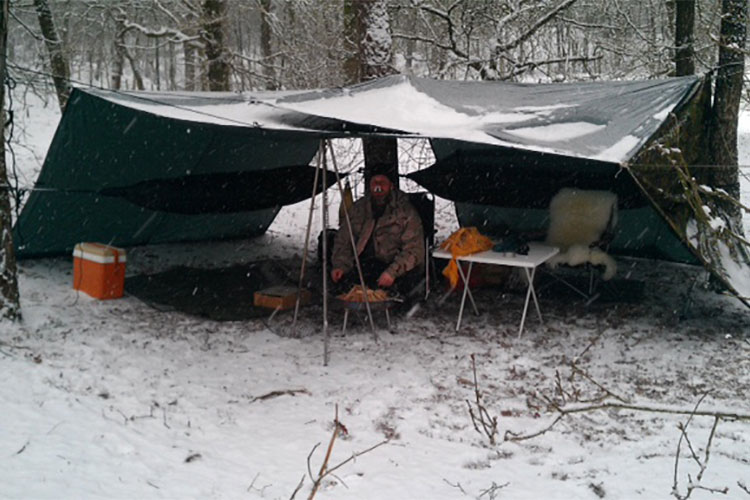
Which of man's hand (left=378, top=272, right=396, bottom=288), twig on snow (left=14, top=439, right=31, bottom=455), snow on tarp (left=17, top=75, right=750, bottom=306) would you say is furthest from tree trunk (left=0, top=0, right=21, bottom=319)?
man's hand (left=378, top=272, right=396, bottom=288)

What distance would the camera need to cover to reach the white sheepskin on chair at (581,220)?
18.4ft

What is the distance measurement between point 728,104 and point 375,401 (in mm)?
3637

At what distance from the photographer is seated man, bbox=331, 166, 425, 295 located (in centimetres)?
502

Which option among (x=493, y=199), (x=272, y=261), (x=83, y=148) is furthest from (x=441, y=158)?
(x=83, y=148)

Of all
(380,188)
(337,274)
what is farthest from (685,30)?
(337,274)

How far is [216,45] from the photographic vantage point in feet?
31.9

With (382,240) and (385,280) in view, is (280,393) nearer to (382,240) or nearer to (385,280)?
(385,280)

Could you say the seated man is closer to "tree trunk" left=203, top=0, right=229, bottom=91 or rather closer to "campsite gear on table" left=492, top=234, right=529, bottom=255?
"campsite gear on table" left=492, top=234, right=529, bottom=255

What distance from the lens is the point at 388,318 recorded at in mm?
4887

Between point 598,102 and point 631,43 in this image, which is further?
point 631,43

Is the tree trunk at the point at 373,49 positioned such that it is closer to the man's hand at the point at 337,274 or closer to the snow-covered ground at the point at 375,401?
the snow-covered ground at the point at 375,401

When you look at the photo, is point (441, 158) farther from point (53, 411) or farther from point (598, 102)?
point (53, 411)

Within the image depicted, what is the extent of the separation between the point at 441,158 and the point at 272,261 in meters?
1.91

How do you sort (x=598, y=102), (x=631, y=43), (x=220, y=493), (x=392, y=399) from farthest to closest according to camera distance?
1. (x=631, y=43)
2. (x=598, y=102)
3. (x=392, y=399)
4. (x=220, y=493)
